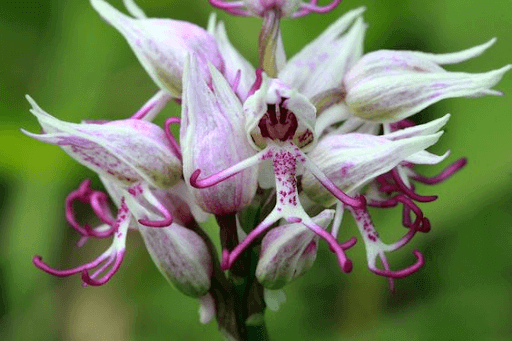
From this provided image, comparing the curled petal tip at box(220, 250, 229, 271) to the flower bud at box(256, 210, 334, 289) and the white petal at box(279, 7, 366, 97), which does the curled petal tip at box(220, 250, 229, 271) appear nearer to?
the flower bud at box(256, 210, 334, 289)

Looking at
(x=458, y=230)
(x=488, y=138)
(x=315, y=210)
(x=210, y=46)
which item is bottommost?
(x=458, y=230)

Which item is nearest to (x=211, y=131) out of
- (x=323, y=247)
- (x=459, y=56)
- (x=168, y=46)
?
(x=168, y=46)

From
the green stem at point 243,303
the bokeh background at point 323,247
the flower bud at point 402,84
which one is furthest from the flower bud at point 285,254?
the bokeh background at point 323,247

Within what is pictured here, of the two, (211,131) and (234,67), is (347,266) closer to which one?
(211,131)

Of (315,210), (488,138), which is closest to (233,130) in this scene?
(315,210)

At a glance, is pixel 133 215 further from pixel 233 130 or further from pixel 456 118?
pixel 456 118

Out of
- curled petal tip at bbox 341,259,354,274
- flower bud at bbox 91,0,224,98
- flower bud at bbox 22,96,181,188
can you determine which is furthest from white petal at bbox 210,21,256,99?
curled petal tip at bbox 341,259,354,274

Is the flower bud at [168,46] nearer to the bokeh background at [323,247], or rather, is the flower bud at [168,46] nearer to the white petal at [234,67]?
the white petal at [234,67]
